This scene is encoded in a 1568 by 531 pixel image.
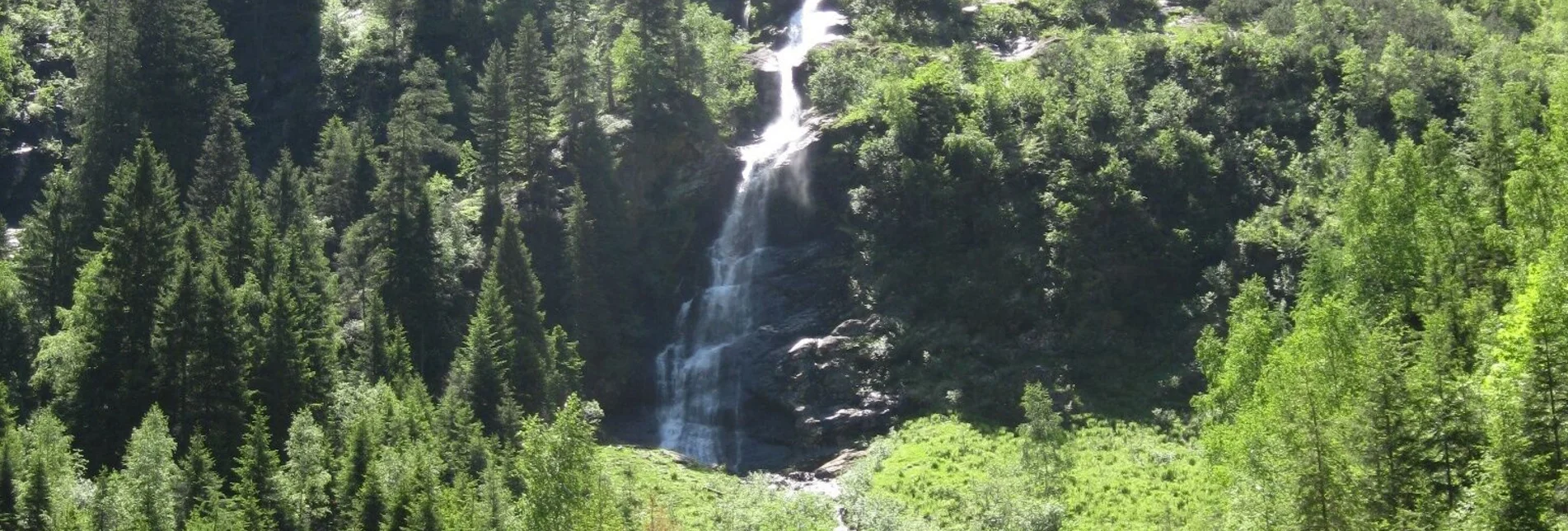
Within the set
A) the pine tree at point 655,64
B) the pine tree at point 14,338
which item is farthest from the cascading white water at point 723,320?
the pine tree at point 14,338

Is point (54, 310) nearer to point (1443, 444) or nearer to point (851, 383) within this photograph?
point (851, 383)

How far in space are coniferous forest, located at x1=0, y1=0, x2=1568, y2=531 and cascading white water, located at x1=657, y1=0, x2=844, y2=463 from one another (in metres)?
0.41

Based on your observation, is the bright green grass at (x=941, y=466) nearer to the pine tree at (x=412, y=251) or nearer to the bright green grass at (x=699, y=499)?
the bright green grass at (x=699, y=499)

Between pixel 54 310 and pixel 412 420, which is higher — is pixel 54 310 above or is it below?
above

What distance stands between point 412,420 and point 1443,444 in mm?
45491

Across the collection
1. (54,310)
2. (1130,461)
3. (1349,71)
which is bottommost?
(1130,461)

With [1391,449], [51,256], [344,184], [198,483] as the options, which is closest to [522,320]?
[344,184]

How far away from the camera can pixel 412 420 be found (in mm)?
73188

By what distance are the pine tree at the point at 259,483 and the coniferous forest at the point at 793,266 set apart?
228mm

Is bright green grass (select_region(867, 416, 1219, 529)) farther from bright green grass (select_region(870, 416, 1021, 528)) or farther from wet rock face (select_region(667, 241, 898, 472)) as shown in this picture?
wet rock face (select_region(667, 241, 898, 472))

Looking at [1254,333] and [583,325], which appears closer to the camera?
[1254,333]

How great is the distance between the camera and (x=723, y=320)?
96.5 metres

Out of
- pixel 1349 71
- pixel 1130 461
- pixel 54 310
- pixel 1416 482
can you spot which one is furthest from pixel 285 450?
pixel 1349 71

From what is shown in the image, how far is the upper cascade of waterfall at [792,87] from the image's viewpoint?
105062 mm
